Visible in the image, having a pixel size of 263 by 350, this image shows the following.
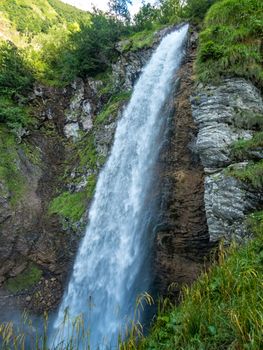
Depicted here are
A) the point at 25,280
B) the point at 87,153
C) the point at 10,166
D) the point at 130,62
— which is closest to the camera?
the point at 25,280

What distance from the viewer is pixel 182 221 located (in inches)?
292

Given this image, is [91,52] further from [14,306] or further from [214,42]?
[14,306]

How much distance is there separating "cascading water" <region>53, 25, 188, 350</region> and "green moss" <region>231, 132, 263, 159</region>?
285 centimetres

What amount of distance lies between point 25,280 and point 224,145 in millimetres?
8632

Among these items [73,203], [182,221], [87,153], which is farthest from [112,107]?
[182,221]

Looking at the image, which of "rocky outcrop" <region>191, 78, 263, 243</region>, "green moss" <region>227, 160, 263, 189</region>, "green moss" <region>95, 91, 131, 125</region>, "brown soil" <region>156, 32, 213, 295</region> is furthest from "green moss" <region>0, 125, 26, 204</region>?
"green moss" <region>227, 160, 263, 189</region>

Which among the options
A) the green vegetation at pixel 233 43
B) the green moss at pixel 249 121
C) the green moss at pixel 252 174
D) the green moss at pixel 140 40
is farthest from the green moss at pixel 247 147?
the green moss at pixel 140 40

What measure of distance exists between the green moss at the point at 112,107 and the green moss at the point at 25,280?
738cm

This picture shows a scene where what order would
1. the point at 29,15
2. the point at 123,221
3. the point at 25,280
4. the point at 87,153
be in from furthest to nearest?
the point at 29,15
the point at 87,153
the point at 25,280
the point at 123,221

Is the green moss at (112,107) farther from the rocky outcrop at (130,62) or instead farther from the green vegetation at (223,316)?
the green vegetation at (223,316)

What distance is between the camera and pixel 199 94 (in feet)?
27.7

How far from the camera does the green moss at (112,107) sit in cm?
1499

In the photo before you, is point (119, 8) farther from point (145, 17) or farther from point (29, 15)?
point (29, 15)

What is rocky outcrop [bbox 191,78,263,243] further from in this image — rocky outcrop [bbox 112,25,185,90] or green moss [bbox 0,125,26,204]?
green moss [bbox 0,125,26,204]
